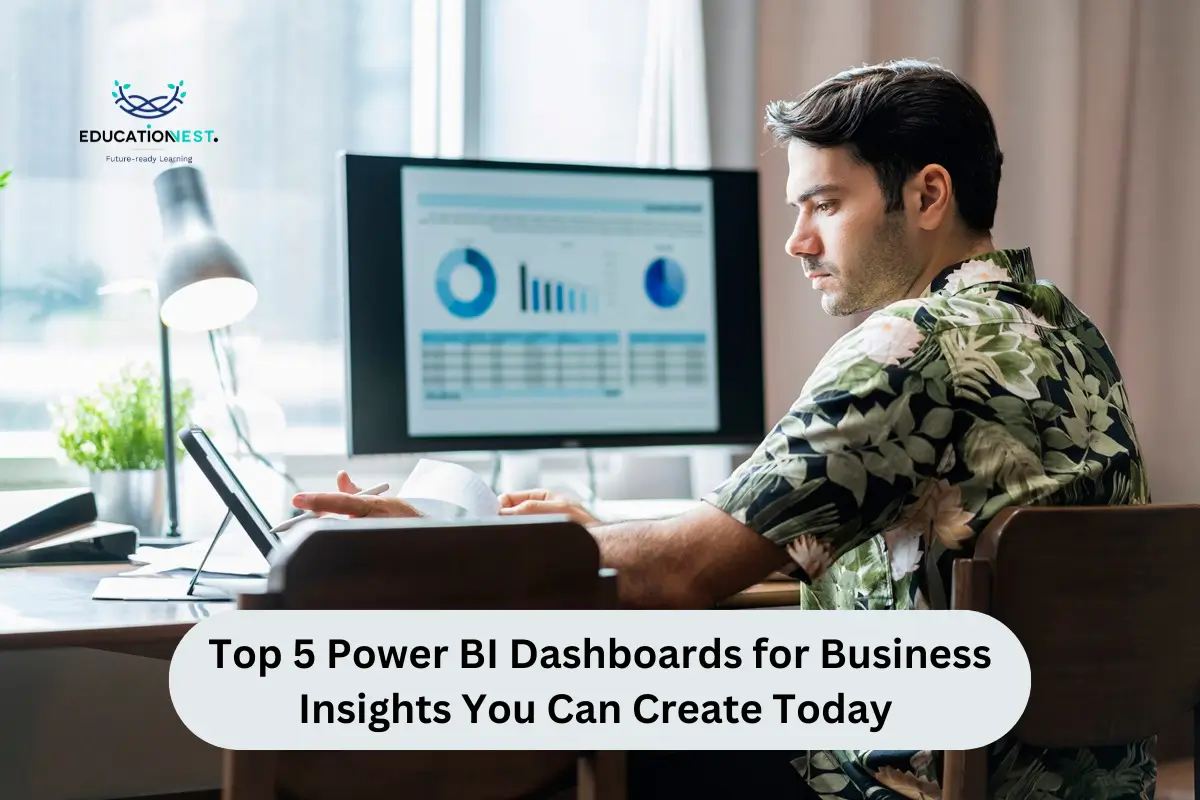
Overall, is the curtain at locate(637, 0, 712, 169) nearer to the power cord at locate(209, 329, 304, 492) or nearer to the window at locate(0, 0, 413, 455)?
the window at locate(0, 0, 413, 455)

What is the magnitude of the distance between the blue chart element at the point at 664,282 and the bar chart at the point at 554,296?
8cm

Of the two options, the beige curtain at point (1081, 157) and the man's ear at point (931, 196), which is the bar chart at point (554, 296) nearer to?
the beige curtain at point (1081, 157)

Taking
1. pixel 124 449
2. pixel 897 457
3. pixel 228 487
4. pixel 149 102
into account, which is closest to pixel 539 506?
pixel 228 487

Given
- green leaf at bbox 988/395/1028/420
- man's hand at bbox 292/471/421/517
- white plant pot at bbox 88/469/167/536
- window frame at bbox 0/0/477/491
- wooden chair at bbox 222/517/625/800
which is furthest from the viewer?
window frame at bbox 0/0/477/491

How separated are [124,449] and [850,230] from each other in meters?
1.03

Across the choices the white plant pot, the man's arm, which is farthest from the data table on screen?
the man's arm

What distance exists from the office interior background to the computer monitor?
146 millimetres

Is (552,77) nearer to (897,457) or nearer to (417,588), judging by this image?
(897,457)

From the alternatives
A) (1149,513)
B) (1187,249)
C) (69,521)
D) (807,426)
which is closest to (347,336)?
(69,521)

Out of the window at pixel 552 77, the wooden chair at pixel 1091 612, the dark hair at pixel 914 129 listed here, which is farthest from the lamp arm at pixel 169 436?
the wooden chair at pixel 1091 612

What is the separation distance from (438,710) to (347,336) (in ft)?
2.69

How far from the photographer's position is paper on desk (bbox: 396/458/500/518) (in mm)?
1175

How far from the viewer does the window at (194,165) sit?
173 cm

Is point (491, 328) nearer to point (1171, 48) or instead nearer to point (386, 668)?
point (386, 668)
